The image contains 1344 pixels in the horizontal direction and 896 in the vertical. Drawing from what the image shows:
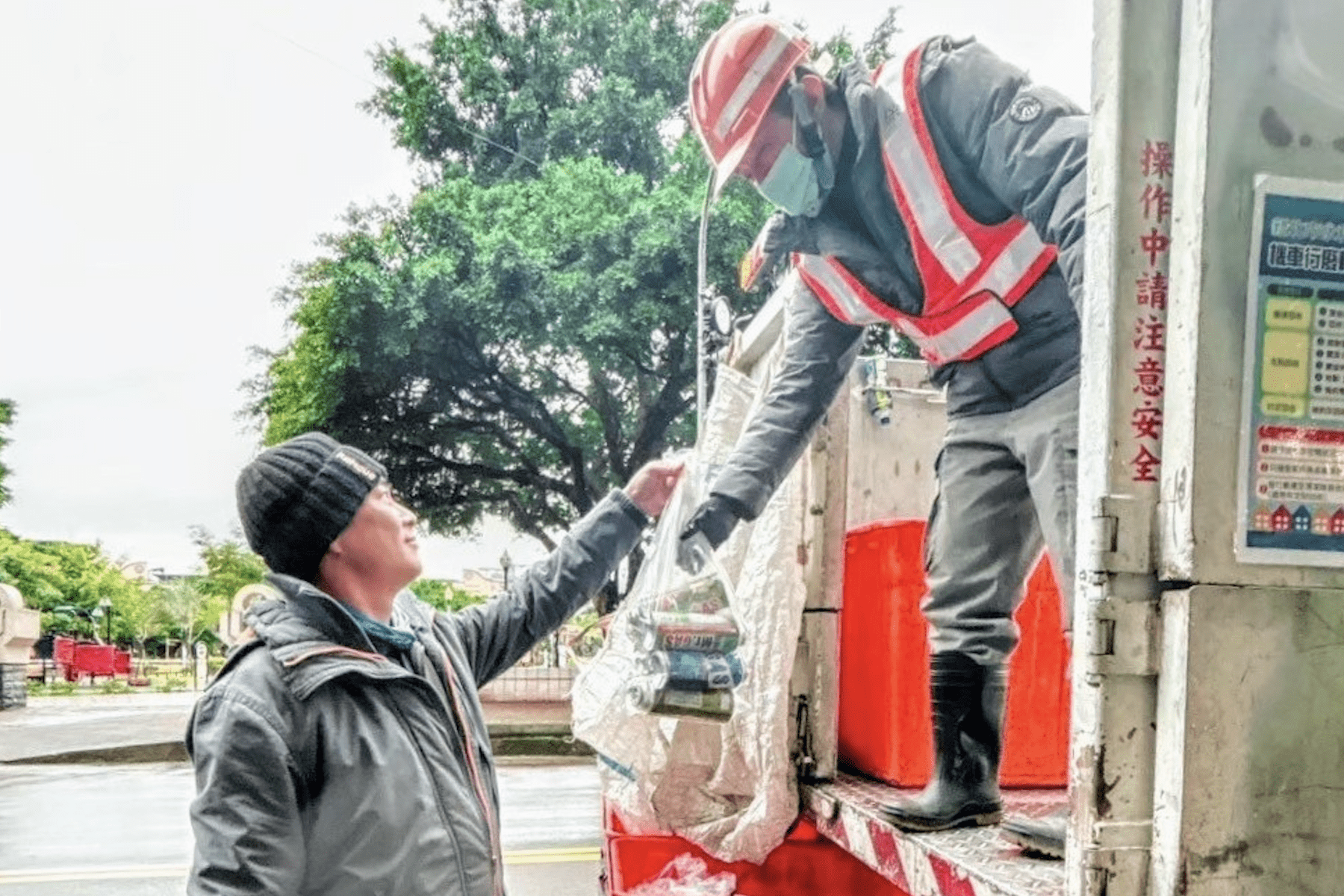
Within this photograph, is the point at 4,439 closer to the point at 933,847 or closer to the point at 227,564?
the point at 227,564

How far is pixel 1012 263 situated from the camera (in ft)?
7.32

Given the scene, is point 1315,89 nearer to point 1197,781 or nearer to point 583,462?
point 1197,781

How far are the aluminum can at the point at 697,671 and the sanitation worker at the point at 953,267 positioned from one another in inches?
10.8

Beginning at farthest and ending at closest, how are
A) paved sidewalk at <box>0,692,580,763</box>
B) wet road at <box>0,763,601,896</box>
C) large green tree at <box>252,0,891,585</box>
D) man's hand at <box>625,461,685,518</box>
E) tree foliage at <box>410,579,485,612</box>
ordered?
tree foliage at <box>410,579,485,612</box> → large green tree at <box>252,0,891,585</box> → paved sidewalk at <box>0,692,580,763</box> → wet road at <box>0,763,601,896</box> → man's hand at <box>625,461,685,518</box>

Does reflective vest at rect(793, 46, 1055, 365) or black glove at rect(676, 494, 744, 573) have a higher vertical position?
reflective vest at rect(793, 46, 1055, 365)

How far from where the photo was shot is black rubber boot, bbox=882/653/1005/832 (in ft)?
7.44

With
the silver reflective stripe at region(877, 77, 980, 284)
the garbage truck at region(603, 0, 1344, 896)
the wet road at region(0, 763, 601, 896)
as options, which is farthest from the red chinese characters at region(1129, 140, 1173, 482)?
the wet road at region(0, 763, 601, 896)

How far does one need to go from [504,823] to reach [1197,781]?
704cm

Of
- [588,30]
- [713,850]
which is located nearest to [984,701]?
[713,850]

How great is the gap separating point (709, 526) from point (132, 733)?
41.1ft

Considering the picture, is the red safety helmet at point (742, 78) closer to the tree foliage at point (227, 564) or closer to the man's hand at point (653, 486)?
the man's hand at point (653, 486)

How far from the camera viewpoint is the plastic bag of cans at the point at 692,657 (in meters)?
2.60

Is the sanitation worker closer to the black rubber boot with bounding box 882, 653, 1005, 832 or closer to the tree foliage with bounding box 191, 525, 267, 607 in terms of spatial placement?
the black rubber boot with bounding box 882, 653, 1005, 832

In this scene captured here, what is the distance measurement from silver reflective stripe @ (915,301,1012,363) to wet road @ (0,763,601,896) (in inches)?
167
